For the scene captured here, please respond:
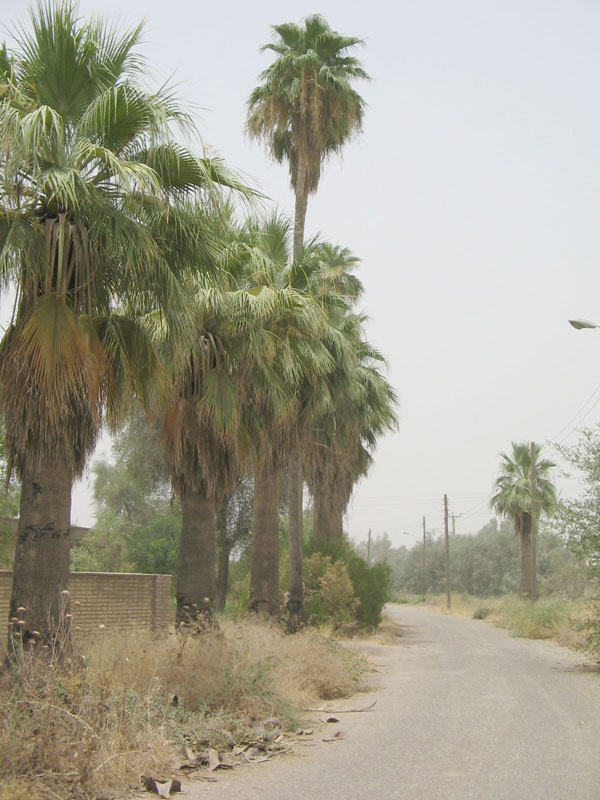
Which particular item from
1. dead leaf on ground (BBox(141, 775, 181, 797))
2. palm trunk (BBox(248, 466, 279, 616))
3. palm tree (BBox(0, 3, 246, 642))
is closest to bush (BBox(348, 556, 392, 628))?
palm trunk (BBox(248, 466, 279, 616))

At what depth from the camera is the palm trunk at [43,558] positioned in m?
9.19

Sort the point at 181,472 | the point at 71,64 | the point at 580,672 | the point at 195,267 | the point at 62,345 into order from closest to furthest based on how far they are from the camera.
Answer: the point at 62,345 < the point at 71,64 < the point at 195,267 < the point at 181,472 < the point at 580,672

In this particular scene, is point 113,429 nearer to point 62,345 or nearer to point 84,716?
point 62,345

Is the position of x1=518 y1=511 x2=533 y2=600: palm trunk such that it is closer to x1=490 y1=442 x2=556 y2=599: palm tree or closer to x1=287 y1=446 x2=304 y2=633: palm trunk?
x1=490 y1=442 x2=556 y2=599: palm tree

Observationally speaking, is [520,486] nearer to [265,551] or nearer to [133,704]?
[265,551]

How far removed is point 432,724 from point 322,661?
340cm

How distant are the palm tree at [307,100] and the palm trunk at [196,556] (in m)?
11.2

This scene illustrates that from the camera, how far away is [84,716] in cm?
770

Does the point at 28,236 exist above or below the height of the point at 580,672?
above

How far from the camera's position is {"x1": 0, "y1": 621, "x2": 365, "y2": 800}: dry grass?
7168 millimetres

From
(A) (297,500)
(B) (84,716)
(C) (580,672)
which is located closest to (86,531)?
(A) (297,500)

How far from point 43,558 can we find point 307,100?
59.1 ft

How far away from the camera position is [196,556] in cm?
1420

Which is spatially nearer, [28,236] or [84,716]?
[84,716]
